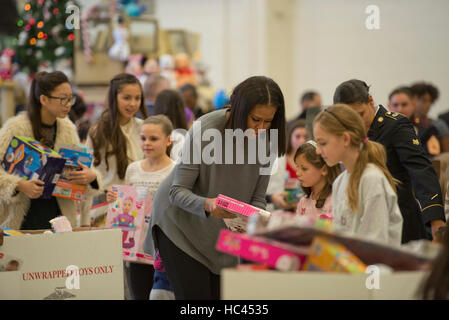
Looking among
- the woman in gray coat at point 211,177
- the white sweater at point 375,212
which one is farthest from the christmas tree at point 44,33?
the white sweater at point 375,212

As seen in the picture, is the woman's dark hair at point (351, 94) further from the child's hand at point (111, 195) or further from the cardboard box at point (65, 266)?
the child's hand at point (111, 195)

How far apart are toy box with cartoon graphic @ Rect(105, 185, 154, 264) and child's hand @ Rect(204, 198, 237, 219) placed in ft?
4.01

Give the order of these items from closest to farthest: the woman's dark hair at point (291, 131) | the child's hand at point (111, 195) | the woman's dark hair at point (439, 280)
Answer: the woman's dark hair at point (439, 280) < the child's hand at point (111, 195) < the woman's dark hair at point (291, 131)

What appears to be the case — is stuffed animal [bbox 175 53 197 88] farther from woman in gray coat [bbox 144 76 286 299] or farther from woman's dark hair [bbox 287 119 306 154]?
woman in gray coat [bbox 144 76 286 299]

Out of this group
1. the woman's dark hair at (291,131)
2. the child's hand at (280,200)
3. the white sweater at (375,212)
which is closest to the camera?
the white sweater at (375,212)

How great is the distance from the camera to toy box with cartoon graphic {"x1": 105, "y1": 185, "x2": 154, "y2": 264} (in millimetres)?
3822

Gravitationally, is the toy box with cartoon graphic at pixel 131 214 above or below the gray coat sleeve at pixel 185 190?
below

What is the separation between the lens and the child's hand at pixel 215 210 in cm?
263

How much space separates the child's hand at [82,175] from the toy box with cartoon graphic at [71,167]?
2 cm

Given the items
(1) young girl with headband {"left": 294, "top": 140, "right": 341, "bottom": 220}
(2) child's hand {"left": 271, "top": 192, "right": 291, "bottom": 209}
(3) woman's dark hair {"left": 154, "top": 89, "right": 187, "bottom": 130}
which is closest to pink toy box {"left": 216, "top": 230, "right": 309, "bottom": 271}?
(1) young girl with headband {"left": 294, "top": 140, "right": 341, "bottom": 220}

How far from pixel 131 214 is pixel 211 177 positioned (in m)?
1.15

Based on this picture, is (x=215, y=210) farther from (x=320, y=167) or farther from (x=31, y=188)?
(x=31, y=188)
